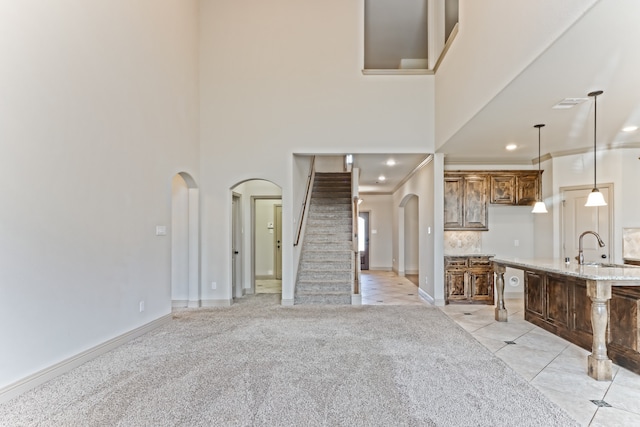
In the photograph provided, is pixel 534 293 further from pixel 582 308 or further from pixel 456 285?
pixel 456 285

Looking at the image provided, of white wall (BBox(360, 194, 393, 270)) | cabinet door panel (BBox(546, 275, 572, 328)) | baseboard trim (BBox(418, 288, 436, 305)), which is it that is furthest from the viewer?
white wall (BBox(360, 194, 393, 270))

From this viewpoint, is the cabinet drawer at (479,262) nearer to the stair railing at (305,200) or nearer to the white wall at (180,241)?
the stair railing at (305,200)

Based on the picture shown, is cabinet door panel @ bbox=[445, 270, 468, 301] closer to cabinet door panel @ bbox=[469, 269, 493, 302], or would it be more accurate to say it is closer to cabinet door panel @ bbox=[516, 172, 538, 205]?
cabinet door panel @ bbox=[469, 269, 493, 302]

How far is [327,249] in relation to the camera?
747cm

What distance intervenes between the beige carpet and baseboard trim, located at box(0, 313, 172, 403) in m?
0.07

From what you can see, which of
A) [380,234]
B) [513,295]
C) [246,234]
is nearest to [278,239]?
[246,234]

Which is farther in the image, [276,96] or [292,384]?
[276,96]

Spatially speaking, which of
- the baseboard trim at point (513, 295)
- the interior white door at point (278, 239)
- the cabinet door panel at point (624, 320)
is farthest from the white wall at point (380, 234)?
the cabinet door panel at point (624, 320)

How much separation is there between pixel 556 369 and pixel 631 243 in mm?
3791

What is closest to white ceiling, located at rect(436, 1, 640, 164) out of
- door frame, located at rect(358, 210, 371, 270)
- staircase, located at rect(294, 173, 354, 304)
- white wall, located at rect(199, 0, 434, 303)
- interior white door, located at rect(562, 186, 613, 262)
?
interior white door, located at rect(562, 186, 613, 262)

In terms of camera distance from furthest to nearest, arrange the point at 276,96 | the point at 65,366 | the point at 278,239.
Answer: the point at 278,239
the point at 276,96
the point at 65,366

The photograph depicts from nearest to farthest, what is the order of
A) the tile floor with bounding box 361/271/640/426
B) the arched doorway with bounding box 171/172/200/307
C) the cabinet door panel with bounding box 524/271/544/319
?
the tile floor with bounding box 361/271/640/426 < the cabinet door panel with bounding box 524/271/544/319 < the arched doorway with bounding box 171/172/200/307

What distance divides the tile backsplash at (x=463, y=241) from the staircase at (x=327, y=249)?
1.97 metres

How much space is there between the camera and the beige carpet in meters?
2.48
